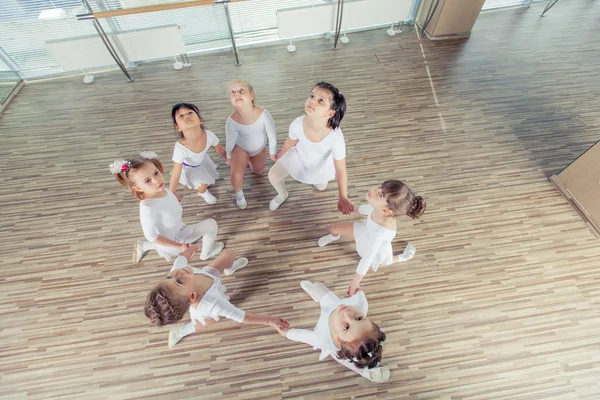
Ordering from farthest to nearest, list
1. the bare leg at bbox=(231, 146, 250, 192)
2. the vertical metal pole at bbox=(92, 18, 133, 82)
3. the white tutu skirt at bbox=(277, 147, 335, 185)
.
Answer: the vertical metal pole at bbox=(92, 18, 133, 82) < the bare leg at bbox=(231, 146, 250, 192) < the white tutu skirt at bbox=(277, 147, 335, 185)

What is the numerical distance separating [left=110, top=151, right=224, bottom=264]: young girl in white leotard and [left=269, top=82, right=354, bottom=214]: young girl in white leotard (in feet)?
2.58

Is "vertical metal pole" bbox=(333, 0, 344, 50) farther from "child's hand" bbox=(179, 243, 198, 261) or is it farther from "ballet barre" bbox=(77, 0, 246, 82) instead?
"child's hand" bbox=(179, 243, 198, 261)

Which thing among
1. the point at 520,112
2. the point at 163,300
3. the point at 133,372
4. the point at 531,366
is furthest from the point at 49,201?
the point at 520,112

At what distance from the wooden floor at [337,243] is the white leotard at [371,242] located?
0.40 m

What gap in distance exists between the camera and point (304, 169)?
2.41 m

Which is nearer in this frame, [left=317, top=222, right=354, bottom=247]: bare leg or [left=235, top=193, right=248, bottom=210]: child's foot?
[left=317, top=222, right=354, bottom=247]: bare leg

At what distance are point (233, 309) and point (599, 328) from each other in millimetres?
2665

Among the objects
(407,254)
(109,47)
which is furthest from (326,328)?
(109,47)

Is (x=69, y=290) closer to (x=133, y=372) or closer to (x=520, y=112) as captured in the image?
(x=133, y=372)

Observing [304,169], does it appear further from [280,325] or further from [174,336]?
[174,336]

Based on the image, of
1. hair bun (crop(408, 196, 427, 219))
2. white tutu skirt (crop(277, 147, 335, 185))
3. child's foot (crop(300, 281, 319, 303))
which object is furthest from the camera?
white tutu skirt (crop(277, 147, 335, 185))

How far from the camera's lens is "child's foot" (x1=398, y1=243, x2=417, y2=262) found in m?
2.38

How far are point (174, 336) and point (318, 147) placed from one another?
1.74 m

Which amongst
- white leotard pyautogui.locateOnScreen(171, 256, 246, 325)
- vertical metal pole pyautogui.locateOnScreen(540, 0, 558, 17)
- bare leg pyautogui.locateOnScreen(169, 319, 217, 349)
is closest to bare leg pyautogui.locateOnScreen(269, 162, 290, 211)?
white leotard pyautogui.locateOnScreen(171, 256, 246, 325)
